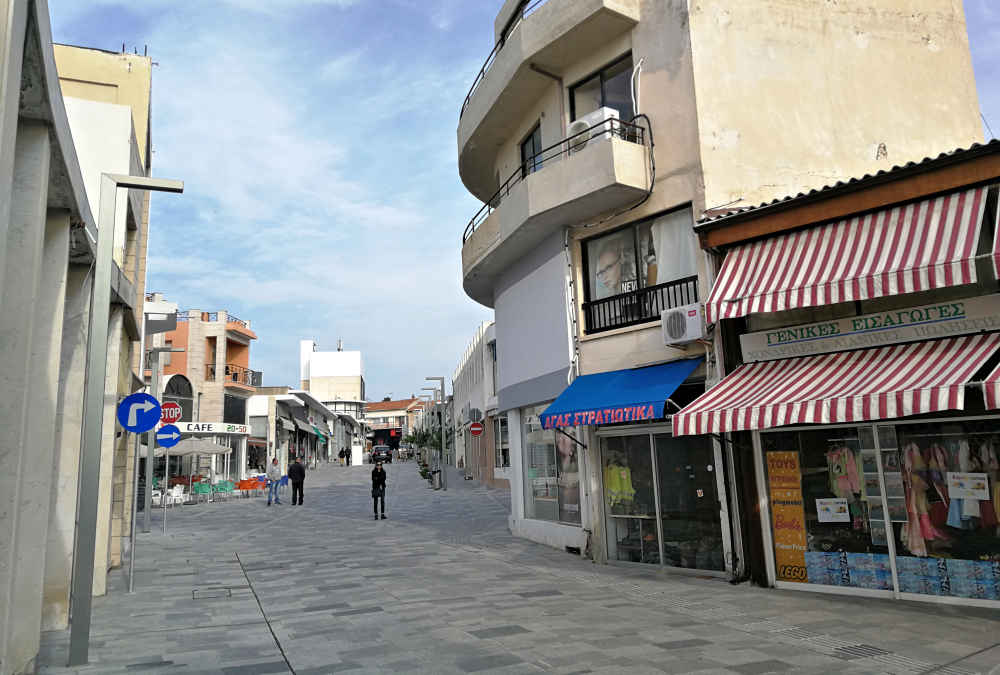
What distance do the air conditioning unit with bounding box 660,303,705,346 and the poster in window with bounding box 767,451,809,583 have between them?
2082 millimetres

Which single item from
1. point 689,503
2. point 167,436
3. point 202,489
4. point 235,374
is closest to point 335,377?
point 235,374

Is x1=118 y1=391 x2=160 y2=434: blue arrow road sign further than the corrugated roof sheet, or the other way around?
x1=118 y1=391 x2=160 y2=434: blue arrow road sign

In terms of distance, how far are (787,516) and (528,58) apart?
31.2 feet

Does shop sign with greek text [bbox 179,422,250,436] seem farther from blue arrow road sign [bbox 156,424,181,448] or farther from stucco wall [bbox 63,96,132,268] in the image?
stucco wall [bbox 63,96,132,268]

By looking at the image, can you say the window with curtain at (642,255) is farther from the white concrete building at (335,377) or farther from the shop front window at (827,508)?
the white concrete building at (335,377)

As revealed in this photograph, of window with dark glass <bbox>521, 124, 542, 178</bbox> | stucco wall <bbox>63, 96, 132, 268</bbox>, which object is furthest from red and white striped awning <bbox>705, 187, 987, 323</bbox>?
stucco wall <bbox>63, 96, 132, 268</bbox>

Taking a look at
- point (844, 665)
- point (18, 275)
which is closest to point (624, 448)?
point (844, 665)

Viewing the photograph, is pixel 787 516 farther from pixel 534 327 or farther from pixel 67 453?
pixel 67 453

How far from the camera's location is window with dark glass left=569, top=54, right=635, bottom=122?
1322 centimetres

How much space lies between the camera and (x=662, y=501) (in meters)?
11.9

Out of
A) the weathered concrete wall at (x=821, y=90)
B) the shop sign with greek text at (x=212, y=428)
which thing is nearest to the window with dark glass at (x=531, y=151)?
the weathered concrete wall at (x=821, y=90)

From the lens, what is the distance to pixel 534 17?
1369 centimetres

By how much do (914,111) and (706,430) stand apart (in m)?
8.29

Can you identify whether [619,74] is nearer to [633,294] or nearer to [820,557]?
[633,294]
